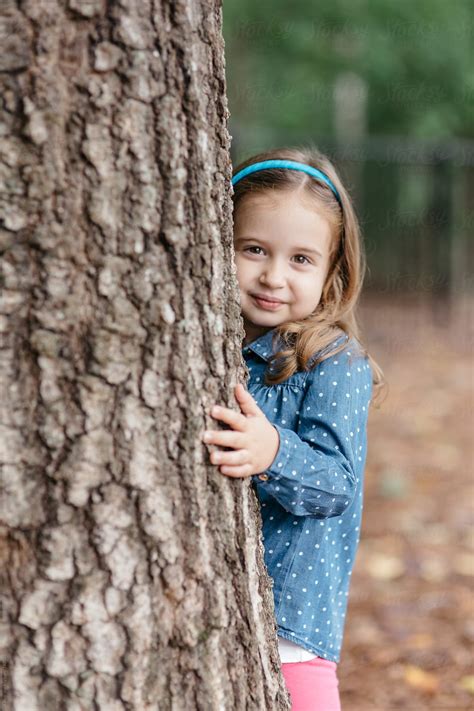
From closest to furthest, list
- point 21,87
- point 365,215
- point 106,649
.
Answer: point 21,87, point 106,649, point 365,215

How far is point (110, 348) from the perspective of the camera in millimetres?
1428

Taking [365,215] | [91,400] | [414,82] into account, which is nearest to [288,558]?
[91,400]

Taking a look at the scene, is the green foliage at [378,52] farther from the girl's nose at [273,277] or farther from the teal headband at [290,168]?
the girl's nose at [273,277]

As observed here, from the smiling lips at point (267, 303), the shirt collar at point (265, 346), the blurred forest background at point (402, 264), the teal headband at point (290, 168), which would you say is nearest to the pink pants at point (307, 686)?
the shirt collar at point (265, 346)

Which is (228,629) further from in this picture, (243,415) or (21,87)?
(21,87)

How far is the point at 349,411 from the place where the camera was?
74.8 inches

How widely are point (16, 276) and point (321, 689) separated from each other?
48.2 inches

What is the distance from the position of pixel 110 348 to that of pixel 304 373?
2.07 ft

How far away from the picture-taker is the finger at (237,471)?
1582mm

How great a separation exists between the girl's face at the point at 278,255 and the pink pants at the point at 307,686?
780 mm

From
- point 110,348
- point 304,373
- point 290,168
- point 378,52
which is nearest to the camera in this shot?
point 110,348

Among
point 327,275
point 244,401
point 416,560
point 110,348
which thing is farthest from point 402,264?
point 110,348

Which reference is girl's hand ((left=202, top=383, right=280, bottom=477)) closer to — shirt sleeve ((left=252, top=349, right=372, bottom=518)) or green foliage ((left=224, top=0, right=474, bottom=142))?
shirt sleeve ((left=252, top=349, right=372, bottom=518))

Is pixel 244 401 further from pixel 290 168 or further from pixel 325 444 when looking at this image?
pixel 290 168
